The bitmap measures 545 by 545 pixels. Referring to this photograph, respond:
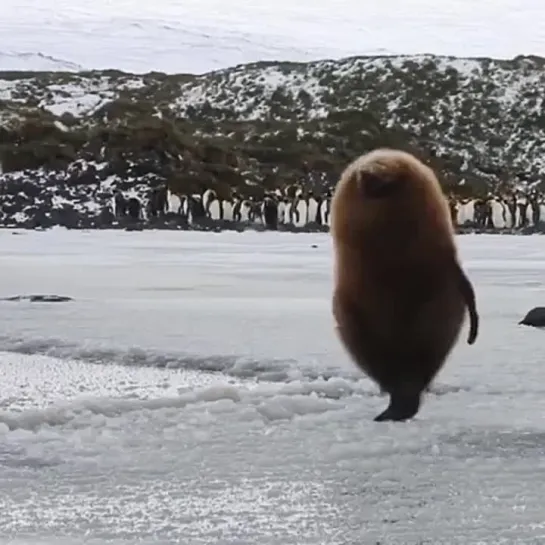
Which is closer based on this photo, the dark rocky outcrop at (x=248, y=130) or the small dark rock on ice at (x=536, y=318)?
the small dark rock on ice at (x=536, y=318)

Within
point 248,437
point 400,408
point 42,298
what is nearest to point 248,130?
point 42,298

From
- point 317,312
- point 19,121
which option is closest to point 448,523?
point 317,312

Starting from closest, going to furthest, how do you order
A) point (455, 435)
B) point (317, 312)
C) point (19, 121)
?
point (455, 435), point (317, 312), point (19, 121)

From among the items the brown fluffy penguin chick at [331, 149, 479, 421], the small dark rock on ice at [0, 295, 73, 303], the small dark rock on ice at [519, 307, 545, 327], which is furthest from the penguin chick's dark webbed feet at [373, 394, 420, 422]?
the small dark rock on ice at [0, 295, 73, 303]

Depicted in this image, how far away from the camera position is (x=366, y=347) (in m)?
3.74

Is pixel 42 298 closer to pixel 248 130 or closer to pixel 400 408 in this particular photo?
pixel 400 408

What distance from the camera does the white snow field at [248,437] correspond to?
8.18 feet

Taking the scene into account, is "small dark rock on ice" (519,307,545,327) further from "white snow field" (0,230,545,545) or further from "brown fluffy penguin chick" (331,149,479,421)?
"brown fluffy penguin chick" (331,149,479,421)

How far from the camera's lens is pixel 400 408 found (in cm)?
367

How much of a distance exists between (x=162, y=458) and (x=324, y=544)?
862mm

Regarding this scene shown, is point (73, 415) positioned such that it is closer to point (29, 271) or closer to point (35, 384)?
point (35, 384)

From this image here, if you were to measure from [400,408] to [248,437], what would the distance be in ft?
1.85

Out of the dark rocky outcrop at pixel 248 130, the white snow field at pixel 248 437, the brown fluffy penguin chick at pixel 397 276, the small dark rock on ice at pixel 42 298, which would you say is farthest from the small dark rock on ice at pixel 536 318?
the dark rocky outcrop at pixel 248 130

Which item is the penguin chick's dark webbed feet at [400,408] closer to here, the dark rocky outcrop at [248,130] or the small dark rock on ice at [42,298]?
the small dark rock on ice at [42,298]
